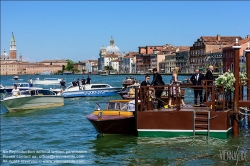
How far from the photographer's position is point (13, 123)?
2211 centimetres

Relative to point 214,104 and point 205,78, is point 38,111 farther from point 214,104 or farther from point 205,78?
point 214,104

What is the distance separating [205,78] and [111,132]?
4.00 m

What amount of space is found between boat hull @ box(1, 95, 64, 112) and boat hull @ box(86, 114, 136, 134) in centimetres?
1310

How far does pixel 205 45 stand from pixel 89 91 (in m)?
92.0

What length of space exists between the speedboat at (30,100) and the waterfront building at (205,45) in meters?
98.1

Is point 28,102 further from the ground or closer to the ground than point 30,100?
closer to the ground

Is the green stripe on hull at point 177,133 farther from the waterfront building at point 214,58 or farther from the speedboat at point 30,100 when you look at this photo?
the waterfront building at point 214,58

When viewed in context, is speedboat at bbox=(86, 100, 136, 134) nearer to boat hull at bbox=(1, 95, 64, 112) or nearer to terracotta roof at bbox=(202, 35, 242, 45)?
boat hull at bbox=(1, 95, 64, 112)

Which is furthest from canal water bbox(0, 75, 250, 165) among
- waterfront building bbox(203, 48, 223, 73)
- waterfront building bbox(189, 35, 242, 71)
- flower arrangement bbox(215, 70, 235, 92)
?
waterfront building bbox(189, 35, 242, 71)

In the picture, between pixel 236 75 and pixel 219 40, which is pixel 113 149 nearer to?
pixel 236 75

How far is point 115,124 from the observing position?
15.6 meters

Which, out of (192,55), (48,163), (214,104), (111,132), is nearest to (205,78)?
(214,104)

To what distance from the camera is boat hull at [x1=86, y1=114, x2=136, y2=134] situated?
51.0ft

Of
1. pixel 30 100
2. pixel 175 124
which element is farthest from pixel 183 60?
pixel 175 124
